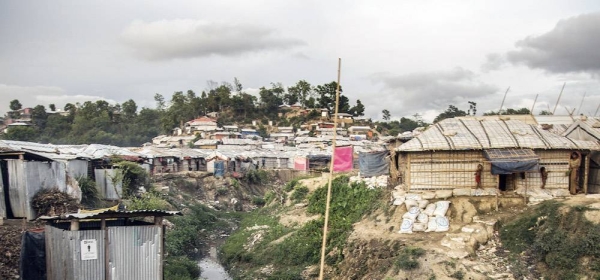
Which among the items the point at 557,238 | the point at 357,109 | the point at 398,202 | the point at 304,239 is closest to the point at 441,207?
the point at 398,202

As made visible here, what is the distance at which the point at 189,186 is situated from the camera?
1409 inches

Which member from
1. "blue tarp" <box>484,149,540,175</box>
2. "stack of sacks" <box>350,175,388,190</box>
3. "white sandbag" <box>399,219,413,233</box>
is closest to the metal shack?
"white sandbag" <box>399,219,413,233</box>

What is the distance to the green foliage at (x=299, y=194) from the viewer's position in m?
26.0

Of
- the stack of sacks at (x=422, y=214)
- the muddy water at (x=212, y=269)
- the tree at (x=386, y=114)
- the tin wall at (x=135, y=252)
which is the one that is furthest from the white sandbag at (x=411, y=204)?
the tree at (x=386, y=114)

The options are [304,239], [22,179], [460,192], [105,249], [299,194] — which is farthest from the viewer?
[299,194]

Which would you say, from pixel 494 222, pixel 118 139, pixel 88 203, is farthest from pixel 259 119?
pixel 494 222

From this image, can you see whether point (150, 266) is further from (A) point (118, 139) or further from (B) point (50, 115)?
(B) point (50, 115)

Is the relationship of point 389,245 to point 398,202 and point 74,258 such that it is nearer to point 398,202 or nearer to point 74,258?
point 398,202

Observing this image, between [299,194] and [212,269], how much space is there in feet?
25.9

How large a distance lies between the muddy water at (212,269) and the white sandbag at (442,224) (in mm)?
8768

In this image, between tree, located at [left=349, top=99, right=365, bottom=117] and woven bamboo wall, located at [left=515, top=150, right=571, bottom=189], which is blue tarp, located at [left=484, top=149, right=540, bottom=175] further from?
Result: tree, located at [left=349, top=99, right=365, bottom=117]

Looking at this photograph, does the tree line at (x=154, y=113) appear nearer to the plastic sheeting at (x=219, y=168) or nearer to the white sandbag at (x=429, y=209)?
the plastic sheeting at (x=219, y=168)

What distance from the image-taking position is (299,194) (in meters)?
26.3

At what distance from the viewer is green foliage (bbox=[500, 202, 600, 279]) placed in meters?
11.3
